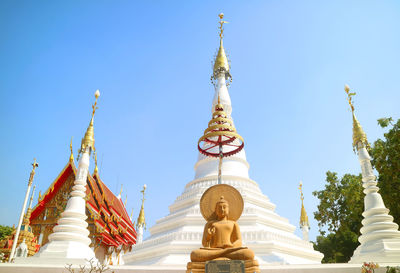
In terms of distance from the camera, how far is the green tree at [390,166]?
50.0ft

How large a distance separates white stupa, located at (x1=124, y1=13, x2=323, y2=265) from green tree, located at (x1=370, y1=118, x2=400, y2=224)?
19.7 ft

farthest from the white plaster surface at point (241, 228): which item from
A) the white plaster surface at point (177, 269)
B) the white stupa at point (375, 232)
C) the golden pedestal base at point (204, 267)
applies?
the golden pedestal base at point (204, 267)

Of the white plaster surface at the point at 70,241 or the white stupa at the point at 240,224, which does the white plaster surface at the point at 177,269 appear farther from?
the white stupa at the point at 240,224

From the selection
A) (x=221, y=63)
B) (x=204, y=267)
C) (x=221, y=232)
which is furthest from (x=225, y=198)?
(x=221, y=63)

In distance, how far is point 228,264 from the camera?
242 inches

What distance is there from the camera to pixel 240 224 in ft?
39.8

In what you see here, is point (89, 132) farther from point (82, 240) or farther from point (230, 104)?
point (230, 104)

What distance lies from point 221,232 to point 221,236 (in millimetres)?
89

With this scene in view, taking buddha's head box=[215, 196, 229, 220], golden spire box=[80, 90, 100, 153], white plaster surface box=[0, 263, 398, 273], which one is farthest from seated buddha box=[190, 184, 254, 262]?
golden spire box=[80, 90, 100, 153]

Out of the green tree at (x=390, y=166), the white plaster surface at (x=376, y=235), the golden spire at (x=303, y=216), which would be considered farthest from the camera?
the golden spire at (x=303, y=216)

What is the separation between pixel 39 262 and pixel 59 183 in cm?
658

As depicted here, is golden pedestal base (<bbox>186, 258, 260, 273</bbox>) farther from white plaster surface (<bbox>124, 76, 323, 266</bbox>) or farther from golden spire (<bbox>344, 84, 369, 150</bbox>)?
golden spire (<bbox>344, 84, 369, 150</bbox>)

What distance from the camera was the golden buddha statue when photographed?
6.40 metres

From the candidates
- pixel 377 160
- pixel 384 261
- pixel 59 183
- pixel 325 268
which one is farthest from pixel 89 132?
pixel 377 160
